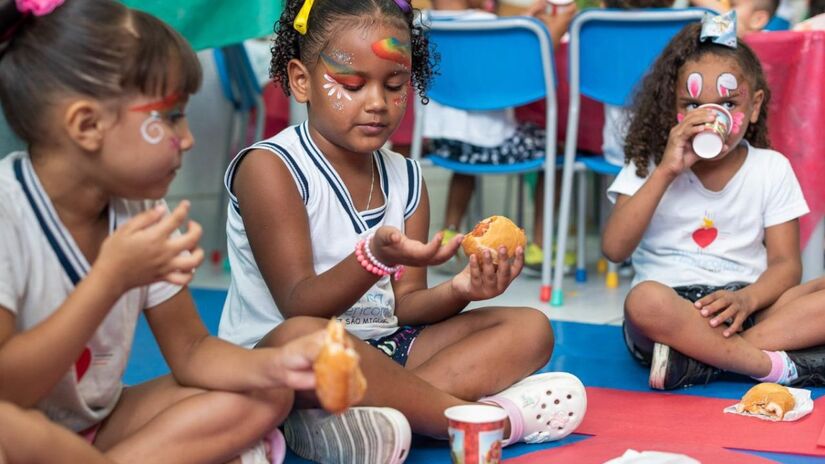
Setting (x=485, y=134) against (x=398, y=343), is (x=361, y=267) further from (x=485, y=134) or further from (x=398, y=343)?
(x=485, y=134)

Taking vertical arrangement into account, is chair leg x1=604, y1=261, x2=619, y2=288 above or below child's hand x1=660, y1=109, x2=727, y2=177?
below

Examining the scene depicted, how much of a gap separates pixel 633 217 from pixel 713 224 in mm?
217

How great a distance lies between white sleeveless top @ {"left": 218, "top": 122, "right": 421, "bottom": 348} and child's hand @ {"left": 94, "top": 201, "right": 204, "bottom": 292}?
0.56 m

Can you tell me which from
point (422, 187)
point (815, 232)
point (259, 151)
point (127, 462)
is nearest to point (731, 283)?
point (815, 232)

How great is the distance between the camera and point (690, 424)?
6.04 feet

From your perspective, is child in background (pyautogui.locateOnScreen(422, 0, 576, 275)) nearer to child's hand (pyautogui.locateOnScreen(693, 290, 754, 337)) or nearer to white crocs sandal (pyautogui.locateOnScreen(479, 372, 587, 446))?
child's hand (pyautogui.locateOnScreen(693, 290, 754, 337))

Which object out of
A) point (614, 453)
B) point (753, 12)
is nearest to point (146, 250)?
point (614, 453)

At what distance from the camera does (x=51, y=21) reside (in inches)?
50.4

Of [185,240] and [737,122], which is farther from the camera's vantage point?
[737,122]

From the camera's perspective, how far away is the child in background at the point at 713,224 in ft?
6.90

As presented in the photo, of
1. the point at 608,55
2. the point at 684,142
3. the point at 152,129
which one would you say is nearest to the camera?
the point at 152,129

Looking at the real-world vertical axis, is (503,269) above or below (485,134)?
above

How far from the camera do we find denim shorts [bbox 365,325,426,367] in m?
1.83

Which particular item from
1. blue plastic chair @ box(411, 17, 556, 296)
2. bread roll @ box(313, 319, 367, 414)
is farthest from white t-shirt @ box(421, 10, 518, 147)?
bread roll @ box(313, 319, 367, 414)
